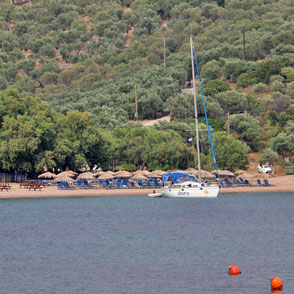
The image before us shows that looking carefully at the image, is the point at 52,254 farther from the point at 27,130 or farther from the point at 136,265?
the point at 27,130

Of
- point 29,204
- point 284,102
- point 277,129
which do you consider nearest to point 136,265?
point 29,204

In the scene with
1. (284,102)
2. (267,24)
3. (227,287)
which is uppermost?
(267,24)

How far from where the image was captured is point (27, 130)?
251 ft

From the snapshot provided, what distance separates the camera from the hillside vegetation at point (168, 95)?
83000 millimetres

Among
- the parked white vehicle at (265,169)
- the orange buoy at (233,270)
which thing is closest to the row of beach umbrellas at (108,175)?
the parked white vehicle at (265,169)

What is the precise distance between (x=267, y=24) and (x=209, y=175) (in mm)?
95693

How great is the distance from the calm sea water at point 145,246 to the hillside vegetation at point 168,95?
1797cm

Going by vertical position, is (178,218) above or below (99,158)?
below

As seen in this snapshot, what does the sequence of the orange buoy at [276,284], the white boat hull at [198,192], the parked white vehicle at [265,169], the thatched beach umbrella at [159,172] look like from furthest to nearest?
the parked white vehicle at [265,169], the thatched beach umbrella at [159,172], the white boat hull at [198,192], the orange buoy at [276,284]

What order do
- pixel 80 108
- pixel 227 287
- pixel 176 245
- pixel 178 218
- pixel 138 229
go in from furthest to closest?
pixel 80 108
pixel 178 218
pixel 138 229
pixel 176 245
pixel 227 287

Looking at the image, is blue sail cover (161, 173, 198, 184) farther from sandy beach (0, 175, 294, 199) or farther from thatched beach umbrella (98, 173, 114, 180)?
thatched beach umbrella (98, 173, 114, 180)

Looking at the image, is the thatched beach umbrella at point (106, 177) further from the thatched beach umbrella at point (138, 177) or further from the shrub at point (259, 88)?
the shrub at point (259, 88)

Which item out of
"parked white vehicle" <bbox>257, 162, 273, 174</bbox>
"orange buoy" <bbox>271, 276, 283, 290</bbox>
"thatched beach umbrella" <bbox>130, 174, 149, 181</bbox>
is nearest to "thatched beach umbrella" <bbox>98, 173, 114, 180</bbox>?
"thatched beach umbrella" <bbox>130, 174, 149, 181</bbox>

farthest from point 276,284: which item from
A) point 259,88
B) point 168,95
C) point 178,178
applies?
point 168,95
